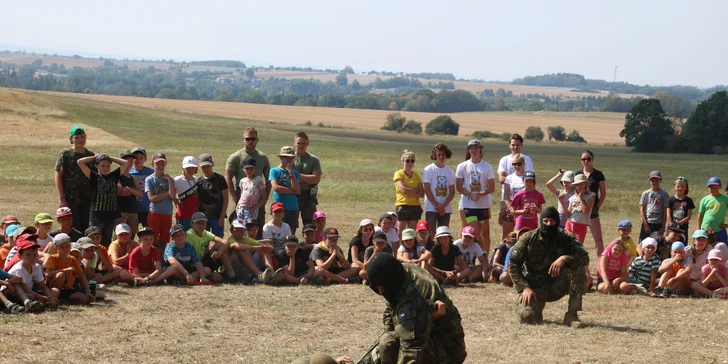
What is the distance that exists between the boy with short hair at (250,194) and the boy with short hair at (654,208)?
578cm

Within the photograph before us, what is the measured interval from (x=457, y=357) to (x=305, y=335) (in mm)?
2935

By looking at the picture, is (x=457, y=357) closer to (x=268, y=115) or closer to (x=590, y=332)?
(x=590, y=332)

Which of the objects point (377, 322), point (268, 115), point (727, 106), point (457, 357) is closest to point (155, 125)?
point (268, 115)

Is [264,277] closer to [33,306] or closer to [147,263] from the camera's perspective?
[147,263]

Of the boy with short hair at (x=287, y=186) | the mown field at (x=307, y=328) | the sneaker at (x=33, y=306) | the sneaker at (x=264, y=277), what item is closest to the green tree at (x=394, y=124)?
the boy with short hair at (x=287, y=186)

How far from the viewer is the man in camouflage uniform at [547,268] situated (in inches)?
377

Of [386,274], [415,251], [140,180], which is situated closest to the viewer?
[386,274]

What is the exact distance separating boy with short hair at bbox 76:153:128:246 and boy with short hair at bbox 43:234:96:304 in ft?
6.74

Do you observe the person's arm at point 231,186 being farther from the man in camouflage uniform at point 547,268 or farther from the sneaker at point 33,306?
the man in camouflage uniform at point 547,268

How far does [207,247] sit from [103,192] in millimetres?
1646

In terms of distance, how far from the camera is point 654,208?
13.6 m

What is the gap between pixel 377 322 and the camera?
10.1m

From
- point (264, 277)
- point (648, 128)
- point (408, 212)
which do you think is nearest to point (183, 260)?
point (264, 277)

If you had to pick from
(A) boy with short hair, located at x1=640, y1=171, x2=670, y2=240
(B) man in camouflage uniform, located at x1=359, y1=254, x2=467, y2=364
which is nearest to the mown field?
(B) man in camouflage uniform, located at x1=359, y1=254, x2=467, y2=364
